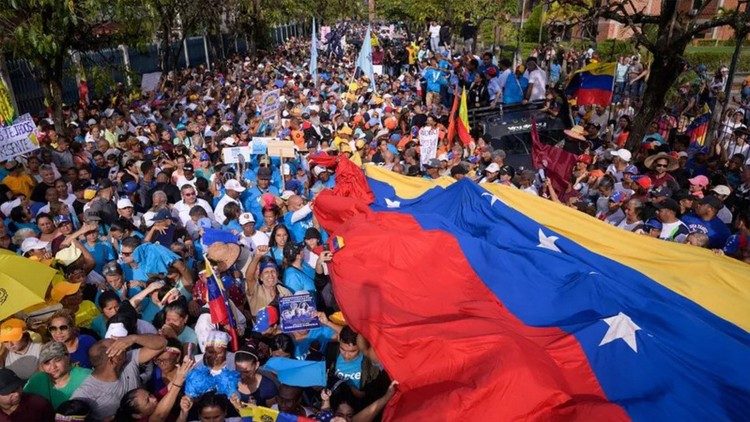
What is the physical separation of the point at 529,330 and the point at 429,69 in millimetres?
14666

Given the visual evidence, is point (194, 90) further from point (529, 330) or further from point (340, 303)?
point (529, 330)

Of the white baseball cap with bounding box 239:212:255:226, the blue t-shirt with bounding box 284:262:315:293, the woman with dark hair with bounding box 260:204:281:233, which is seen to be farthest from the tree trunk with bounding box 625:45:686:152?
the blue t-shirt with bounding box 284:262:315:293

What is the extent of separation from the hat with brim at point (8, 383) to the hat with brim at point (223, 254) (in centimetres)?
241

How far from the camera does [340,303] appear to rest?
18.2ft

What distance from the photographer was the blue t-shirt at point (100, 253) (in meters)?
6.62

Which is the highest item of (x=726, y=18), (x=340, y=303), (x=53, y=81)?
(x=726, y=18)

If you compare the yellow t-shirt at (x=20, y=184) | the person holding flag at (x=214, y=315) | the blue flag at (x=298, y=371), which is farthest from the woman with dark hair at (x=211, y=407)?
the yellow t-shirt at (x=20, y=184)

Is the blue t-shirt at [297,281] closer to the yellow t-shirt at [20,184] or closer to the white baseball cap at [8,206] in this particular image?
the white baseball cap at [8,206]

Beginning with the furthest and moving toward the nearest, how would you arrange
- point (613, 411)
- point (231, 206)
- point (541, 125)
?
point (541, 125)
point (231, 206)
point (613, 411)

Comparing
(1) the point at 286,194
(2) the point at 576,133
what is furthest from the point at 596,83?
(1) the point at 286,194

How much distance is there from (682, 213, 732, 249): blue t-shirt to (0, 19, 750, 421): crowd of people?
0.02 metres

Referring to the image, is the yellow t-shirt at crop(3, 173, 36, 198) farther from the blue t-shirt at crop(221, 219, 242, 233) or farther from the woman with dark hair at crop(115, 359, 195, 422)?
the woman with dark hair at crop(115, 359, 195, 422)

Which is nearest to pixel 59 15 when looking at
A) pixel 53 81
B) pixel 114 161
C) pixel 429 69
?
pixel 53 81

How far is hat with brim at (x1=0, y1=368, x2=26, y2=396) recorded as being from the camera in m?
3.74
